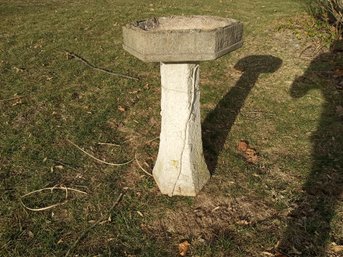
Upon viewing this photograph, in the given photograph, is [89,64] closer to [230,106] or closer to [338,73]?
[230,106]

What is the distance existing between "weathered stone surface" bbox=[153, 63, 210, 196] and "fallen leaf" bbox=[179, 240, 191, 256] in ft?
1.90

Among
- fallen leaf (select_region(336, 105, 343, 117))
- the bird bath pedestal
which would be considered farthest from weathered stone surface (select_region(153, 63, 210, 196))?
fallen leaf (select_region(336, 105, 343, 117))

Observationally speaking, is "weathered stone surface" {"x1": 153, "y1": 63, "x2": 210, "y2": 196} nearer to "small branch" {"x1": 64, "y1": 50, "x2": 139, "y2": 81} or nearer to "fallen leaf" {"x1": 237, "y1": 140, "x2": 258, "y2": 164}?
"fallen leaf" {"x1": 237, "y1": 140, "x2": 258, "y2": 164}

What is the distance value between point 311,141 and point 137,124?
6.99 feet

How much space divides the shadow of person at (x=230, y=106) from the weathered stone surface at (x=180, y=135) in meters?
0.46

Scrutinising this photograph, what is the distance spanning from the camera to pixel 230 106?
5.19 meters

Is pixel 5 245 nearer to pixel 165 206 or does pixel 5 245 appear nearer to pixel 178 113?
pixel 165 206

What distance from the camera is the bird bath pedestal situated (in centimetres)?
255

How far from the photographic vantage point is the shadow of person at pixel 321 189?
117 inches

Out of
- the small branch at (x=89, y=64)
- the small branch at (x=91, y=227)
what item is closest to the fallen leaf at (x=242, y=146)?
the small branch at (x=91, y=227)

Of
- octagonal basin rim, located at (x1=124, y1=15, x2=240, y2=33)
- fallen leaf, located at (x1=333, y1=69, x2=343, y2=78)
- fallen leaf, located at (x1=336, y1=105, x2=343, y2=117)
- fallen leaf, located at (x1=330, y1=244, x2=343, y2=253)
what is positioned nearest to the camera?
fallen leaf, located at (x1=330, y1=244, x2=343, y2=253)

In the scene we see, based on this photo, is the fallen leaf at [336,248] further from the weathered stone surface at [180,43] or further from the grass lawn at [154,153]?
the weathered stone surface at [180,43]

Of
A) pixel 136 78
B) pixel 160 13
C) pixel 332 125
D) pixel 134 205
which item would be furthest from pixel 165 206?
pixel 160 13

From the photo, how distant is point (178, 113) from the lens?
10.3 feet
